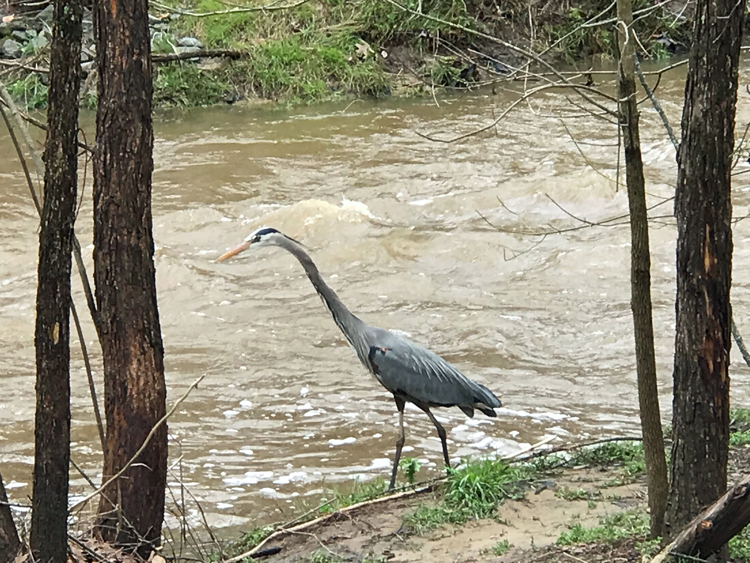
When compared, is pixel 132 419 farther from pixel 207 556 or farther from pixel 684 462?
pixel 684 462

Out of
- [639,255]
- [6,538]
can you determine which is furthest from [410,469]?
[6,538]

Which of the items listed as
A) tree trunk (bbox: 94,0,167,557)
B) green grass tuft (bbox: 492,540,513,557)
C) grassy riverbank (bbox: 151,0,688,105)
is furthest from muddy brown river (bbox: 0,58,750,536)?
grassy riverbank (bbox: 151,0,688,105)

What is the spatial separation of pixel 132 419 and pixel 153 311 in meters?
0.44

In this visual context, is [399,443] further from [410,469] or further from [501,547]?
[501,547]

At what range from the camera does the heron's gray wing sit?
580cm

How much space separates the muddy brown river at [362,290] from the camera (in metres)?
6.55

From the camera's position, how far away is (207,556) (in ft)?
15.0

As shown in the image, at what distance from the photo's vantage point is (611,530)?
3865 mm

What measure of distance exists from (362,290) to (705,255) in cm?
693

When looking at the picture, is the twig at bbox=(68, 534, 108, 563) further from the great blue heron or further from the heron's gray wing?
the heron's gray wing

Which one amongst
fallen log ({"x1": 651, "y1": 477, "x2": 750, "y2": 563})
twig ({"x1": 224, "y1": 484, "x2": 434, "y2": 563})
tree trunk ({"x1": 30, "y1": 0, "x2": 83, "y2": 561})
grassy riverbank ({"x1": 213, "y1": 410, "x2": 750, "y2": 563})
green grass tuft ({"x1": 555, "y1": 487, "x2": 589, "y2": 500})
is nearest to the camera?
fallen log ({"x1": 651, "y1": 477, "x2": 750, "y2": 563})

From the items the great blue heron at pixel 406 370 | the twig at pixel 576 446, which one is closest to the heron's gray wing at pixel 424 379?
the great blue heron at pixel 406 370

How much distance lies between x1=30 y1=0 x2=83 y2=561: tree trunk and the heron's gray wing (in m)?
2.78

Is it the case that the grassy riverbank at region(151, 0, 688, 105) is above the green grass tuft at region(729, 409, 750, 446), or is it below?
above
